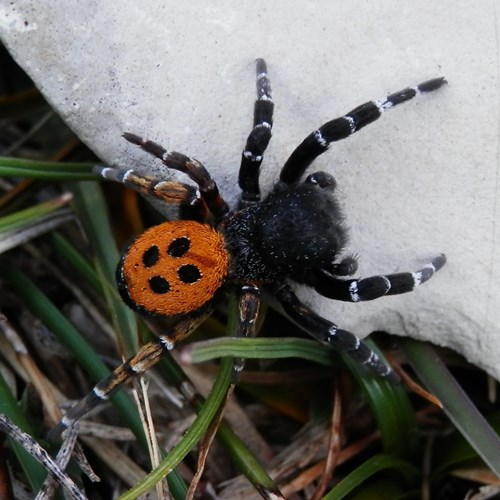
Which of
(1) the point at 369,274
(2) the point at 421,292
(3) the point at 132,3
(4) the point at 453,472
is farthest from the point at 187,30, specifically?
(4) the point at 453,472

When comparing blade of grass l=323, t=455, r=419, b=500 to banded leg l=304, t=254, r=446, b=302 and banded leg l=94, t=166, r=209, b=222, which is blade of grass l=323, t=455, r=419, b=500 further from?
banded leg l=94, t=166, r=209, b=222

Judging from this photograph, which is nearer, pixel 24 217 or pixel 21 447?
pixel 21 447

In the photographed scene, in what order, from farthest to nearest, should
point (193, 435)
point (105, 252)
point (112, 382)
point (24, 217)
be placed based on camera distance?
point (105, 252) → point (24, 217) → point (112, 382) → point (193, 435)

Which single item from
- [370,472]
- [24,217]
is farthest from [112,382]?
[370,472]

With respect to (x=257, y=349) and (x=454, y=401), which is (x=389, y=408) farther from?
(x=257, y=349)

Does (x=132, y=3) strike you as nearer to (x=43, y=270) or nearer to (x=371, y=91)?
(x=371, y=91)

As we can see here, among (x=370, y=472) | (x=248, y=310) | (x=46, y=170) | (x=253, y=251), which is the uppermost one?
(x=46, y=170)
